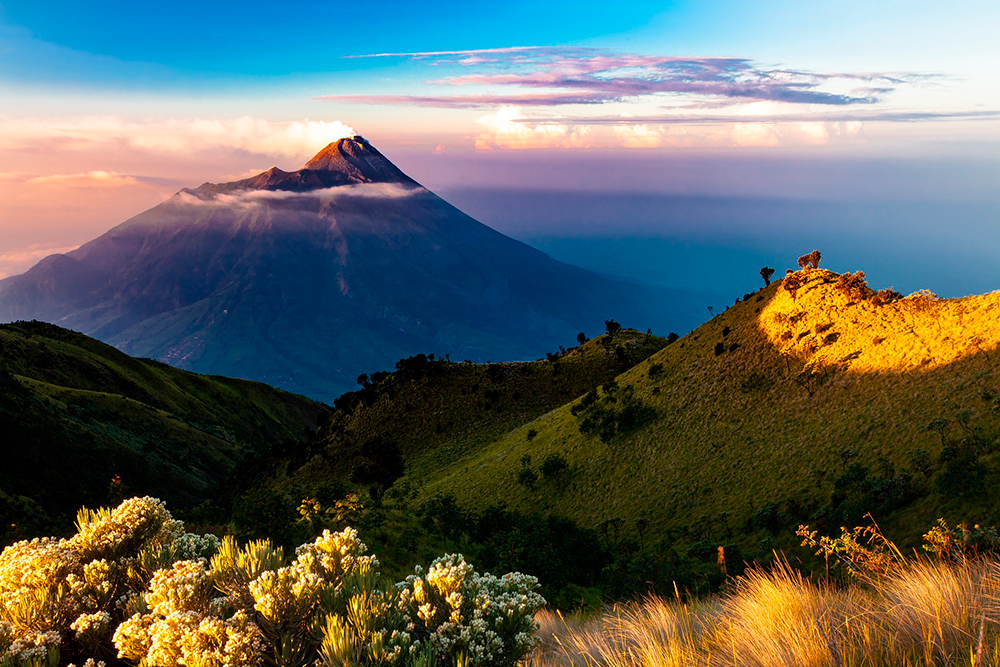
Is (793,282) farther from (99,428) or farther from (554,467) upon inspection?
(99,428)

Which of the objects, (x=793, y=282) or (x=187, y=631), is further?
(x=793, y=282)

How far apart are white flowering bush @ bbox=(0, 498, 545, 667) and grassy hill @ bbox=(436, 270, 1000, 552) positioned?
78.3 ft

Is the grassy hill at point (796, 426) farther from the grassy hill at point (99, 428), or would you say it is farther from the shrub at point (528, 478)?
the grassy hill at point (99, 428)

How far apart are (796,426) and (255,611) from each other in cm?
3750

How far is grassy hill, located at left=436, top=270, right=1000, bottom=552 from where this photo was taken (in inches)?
1053

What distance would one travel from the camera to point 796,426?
3634 cm

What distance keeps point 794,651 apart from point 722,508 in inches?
1165

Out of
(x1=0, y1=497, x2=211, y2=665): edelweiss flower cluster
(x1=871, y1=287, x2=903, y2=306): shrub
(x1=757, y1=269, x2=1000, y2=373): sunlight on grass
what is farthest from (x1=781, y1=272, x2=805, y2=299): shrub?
(x1=0, y1=497, x2=211, y2=665): edelweiss flower cluster

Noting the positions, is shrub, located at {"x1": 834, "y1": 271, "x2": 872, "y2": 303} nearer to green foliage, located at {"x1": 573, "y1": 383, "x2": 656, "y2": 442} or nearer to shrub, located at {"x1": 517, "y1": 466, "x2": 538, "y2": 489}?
green foliage, located at {"x1": 573, "y1": 383, "x2": 656, "y2": 442}

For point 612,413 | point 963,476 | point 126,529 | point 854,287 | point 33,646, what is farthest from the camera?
A: point 612,413

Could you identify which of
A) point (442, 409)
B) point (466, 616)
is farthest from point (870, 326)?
point (442, 409)

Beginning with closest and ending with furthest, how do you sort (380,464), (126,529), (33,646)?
1. (33,646)
2. (126,529)
3. (380,464)

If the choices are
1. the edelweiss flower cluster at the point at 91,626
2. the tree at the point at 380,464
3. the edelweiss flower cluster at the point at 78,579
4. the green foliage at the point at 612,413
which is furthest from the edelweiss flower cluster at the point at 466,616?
the tree at the point at 380,464

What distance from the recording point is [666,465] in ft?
131
